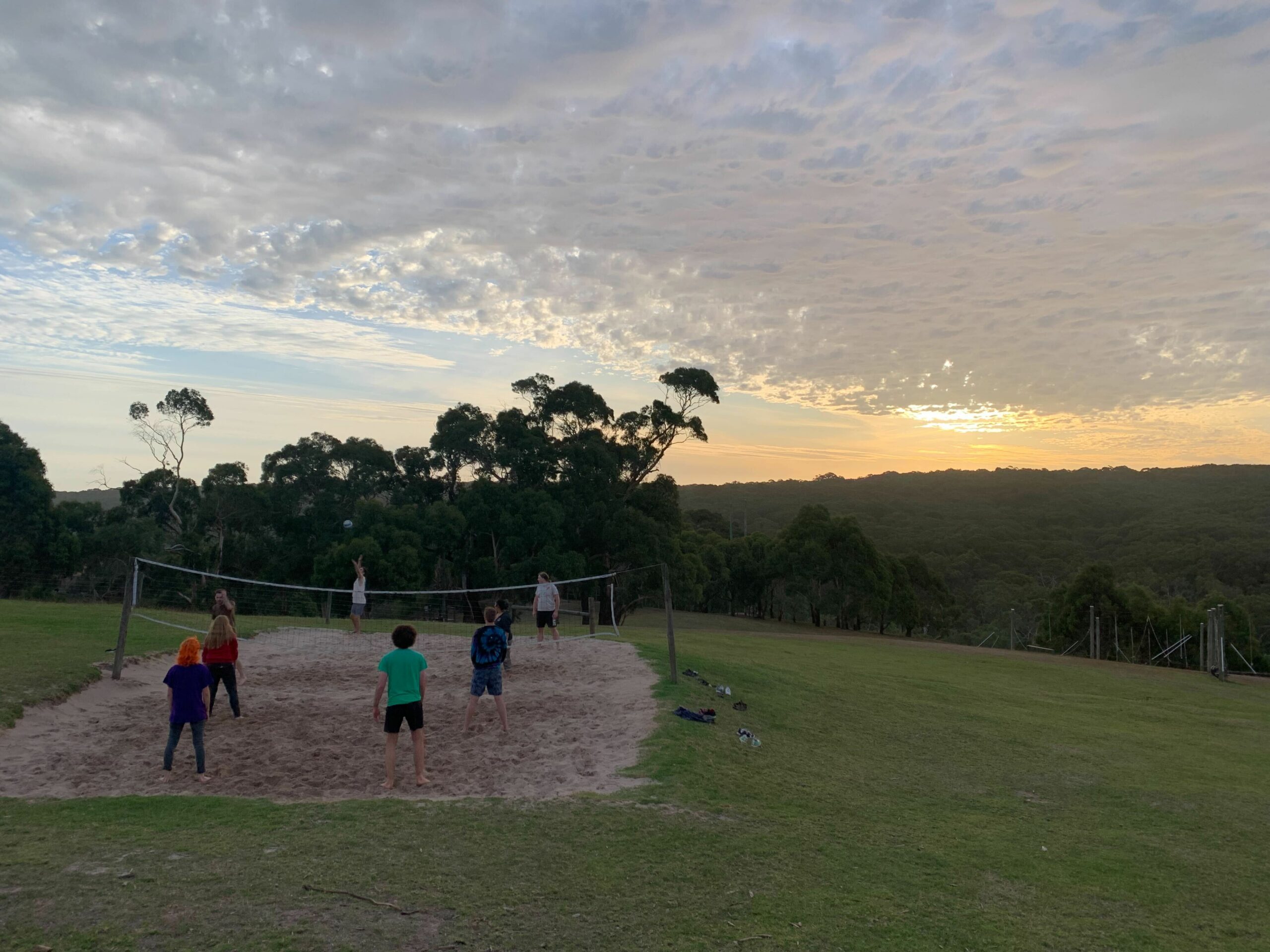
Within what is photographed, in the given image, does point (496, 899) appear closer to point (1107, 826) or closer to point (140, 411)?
point (1107, 826)

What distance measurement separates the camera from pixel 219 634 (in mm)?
10977

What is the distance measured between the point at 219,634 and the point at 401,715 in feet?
12.5

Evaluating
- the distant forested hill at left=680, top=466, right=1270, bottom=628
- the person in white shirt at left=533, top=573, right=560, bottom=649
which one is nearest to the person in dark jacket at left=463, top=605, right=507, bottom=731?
the person in white shirt at left=533, top=573, right=560, bottom=649

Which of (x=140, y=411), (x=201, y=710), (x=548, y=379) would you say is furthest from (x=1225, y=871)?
(x=140, y=411)

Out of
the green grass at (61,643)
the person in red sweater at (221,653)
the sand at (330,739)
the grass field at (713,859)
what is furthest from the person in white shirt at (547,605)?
the person in red sweater at (221,653)

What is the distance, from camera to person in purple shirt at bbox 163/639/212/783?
882 centimetres

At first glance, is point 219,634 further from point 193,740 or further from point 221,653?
point 193,740

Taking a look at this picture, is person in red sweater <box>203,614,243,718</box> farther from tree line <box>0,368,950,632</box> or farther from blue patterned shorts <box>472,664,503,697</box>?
tree line <box>0,368,950,632</box>

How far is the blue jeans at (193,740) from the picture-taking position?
8.91 metres

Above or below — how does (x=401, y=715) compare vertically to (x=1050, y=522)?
below

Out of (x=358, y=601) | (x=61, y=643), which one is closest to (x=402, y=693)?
(x=61, y=643)

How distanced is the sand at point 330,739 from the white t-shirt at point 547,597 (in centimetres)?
177

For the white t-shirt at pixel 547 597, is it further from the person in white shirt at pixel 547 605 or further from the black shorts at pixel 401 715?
the black shorts at pixel 401 715

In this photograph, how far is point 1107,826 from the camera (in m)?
8.62
